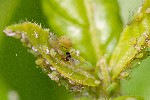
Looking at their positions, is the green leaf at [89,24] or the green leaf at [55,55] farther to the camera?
the green leaf at [89,24]

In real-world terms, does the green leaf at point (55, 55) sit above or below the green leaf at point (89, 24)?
below

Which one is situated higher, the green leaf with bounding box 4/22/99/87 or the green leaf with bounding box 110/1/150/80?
the green leaf with bounding box 110/1/150/80

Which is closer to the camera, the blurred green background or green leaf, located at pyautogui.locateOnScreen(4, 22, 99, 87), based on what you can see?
green leaf, located at pyautogui.locateOnScreen(4, 22, 99, 87)

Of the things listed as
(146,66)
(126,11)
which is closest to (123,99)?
(146,66)
